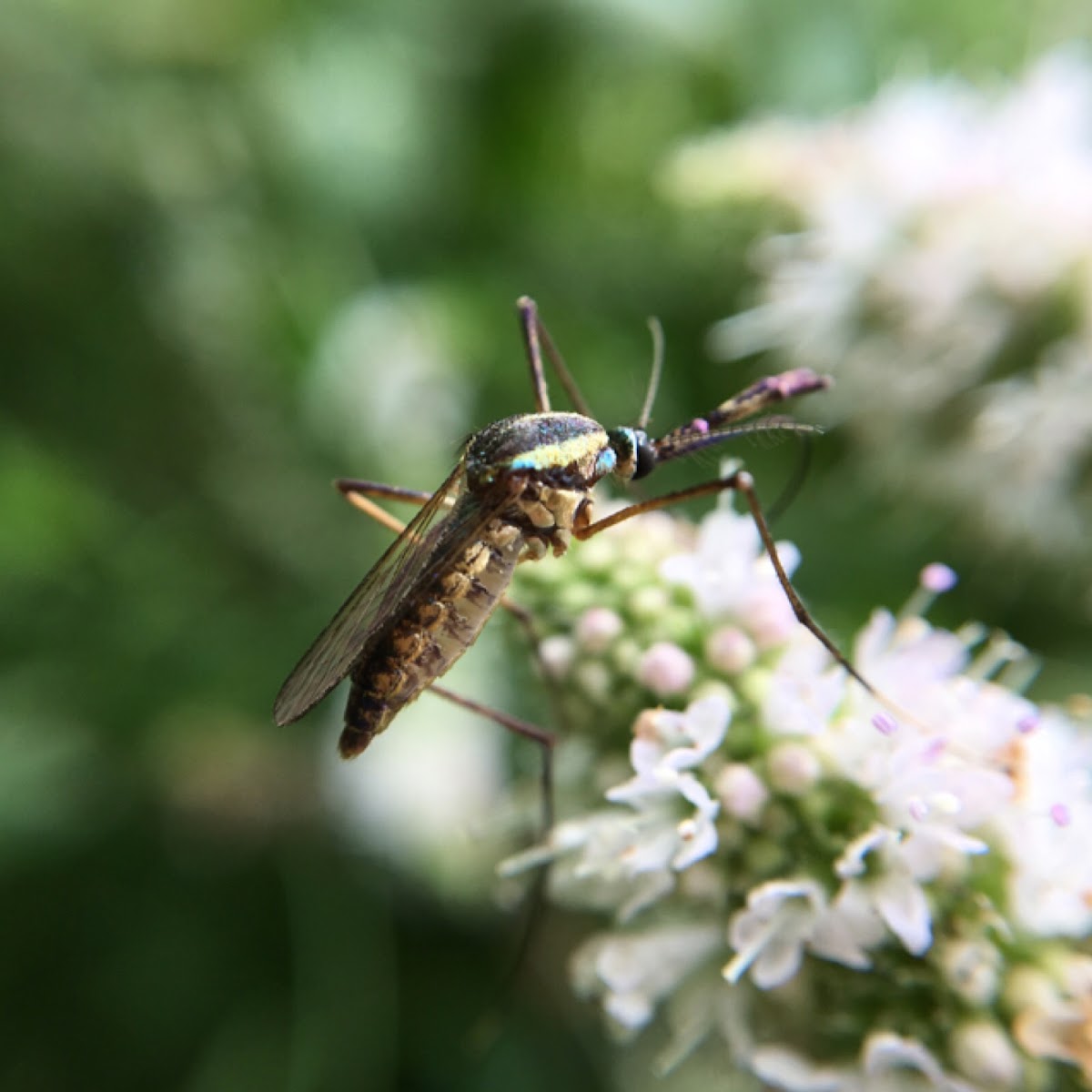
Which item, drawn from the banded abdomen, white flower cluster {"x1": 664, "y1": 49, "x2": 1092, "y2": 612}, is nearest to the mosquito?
the banded abdomen

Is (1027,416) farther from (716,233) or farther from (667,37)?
(667,37)

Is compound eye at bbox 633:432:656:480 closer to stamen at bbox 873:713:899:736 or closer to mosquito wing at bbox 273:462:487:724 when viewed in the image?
mosquito wing at bbox 273:462:487:724

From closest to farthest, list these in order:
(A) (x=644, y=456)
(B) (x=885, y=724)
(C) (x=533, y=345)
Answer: (B) (x=885, y=724) → (A) (x=644, y=456) → (C) (x=533, y=345)

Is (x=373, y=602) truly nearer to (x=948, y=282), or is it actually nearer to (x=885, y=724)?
(x=885, y=724)

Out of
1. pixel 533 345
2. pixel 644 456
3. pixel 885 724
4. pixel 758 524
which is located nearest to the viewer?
pixel 885 724

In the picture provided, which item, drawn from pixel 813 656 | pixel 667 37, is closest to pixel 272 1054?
pixel 813 656

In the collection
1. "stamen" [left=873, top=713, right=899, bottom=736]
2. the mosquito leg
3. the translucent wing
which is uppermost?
the translucent wing

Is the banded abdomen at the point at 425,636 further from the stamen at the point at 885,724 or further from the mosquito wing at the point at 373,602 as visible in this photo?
the stamen at the point at 885,724

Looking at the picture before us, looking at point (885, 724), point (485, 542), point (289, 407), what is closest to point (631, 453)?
point (485, 542)
